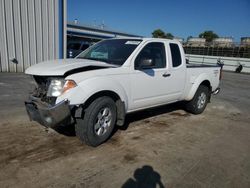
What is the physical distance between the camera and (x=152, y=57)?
491 centimetres

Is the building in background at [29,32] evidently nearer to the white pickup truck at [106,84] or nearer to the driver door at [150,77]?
the white pickup truck at [106,84]

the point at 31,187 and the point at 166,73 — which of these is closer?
the point at 31,187

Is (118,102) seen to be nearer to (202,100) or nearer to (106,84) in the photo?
(106,84)

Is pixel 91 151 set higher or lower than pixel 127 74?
lower

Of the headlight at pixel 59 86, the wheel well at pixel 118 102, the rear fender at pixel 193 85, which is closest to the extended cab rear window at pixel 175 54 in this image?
the rear fender at pixel 193 85

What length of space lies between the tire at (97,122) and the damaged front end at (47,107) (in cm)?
27

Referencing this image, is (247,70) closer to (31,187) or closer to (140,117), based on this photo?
(140,117)

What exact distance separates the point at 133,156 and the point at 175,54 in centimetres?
281

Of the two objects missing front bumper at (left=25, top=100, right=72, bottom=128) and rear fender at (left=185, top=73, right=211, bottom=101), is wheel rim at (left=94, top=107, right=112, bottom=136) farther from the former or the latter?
rear fender at (left=185, top=73, right=211, bottom=101)

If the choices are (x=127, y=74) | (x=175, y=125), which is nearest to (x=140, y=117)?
(x=175, y=125)

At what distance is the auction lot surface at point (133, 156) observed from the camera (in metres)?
3.08

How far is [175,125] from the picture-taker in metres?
5.46

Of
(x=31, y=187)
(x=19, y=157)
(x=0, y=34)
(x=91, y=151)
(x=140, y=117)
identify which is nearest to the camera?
(x=31, y=187)

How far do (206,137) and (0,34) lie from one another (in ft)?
32.8
